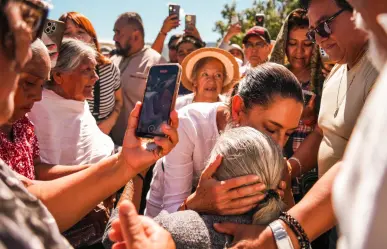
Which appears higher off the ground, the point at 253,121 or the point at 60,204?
the point at 253,121

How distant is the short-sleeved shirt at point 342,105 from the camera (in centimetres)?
210

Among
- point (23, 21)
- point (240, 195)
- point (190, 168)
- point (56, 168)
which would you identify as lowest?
point (56, 168)

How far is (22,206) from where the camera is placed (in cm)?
91

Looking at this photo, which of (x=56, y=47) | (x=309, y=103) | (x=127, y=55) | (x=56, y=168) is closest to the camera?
(x=56, y=168)

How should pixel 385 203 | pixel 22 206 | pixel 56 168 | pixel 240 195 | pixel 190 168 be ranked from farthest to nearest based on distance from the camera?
pixel 56 168, pixel 190 168, pixel 240 195, pixel 22 206, pixel 385 203

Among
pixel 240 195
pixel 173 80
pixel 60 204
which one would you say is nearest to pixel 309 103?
pixel 173 80

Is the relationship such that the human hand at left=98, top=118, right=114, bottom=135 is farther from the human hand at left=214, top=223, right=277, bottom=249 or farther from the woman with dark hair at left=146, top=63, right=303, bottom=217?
the human hand at left=214, top=223, right=277, bottom=249

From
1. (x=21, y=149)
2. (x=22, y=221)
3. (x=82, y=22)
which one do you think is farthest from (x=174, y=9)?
(x=22, y=221)

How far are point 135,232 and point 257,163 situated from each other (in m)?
0.60

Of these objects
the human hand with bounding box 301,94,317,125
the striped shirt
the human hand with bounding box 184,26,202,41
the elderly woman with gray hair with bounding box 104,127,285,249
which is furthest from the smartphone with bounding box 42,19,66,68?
the human hand with bounding box 184,26,202,41

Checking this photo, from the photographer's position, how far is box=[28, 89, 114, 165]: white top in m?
2.69

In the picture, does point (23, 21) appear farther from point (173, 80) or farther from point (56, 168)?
point (56, 168)

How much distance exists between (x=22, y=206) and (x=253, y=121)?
1.40 m

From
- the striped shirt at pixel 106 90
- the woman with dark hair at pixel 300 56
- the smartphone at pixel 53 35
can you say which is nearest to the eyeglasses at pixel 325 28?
the woman with dark hair at pixel 300 56
